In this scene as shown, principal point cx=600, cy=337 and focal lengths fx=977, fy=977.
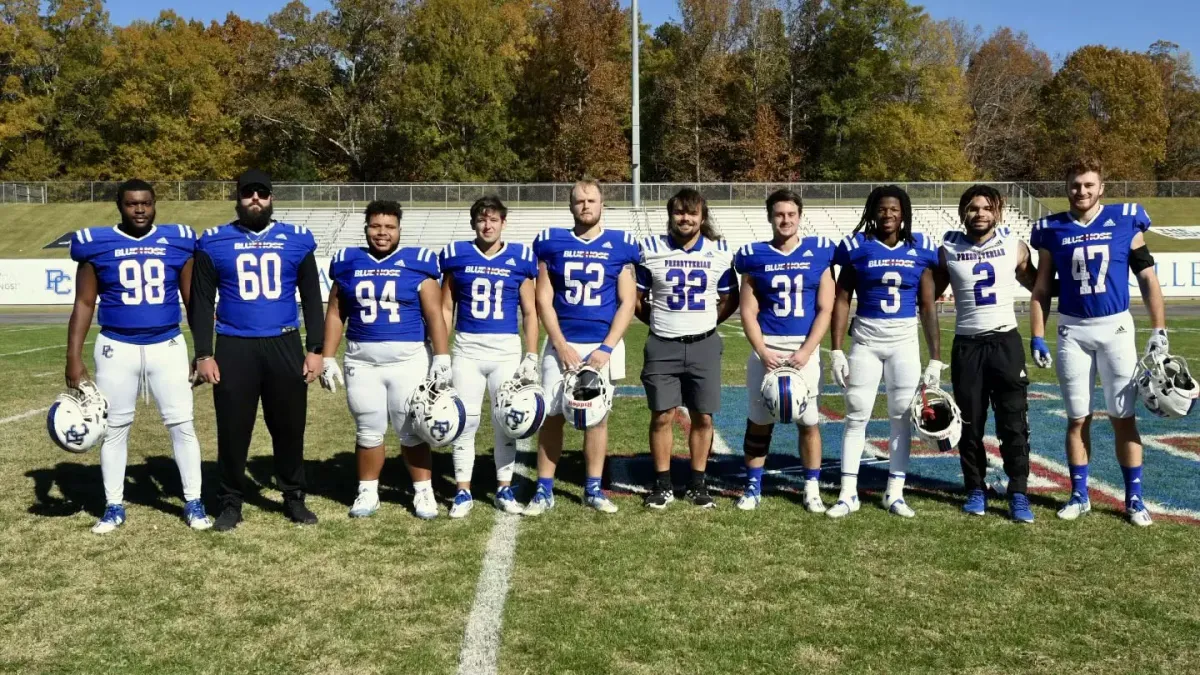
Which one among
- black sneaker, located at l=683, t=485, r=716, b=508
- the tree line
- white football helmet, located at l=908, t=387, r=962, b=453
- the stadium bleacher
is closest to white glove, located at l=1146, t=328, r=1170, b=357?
white football helmet, located at l=908, t=387, r=962, b=453

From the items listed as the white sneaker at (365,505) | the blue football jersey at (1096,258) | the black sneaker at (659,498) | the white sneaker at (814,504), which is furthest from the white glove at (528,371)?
the blue football jersey at (1096,258)

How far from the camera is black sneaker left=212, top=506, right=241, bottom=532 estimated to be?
5012 millimetres

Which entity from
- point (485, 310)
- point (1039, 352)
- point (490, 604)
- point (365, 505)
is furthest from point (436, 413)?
point (1039, 352)

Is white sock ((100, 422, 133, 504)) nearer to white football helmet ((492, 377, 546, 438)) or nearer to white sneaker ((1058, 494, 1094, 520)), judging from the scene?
white football helmet ((492, 377, 546, 438))

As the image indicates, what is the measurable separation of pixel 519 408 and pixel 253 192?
Answer: 1.76 metres

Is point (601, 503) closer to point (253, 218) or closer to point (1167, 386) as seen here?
point (253, 218)

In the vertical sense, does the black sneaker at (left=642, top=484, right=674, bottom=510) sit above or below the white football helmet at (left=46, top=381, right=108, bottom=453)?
below

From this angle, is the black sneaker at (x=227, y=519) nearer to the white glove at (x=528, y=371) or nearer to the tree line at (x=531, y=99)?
the white glove at (x=528, y=371)

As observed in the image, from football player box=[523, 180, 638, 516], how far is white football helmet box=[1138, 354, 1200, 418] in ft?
8.77

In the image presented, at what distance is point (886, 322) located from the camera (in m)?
5.15

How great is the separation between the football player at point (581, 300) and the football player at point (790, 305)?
0.67 meters

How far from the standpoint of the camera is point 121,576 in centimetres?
430

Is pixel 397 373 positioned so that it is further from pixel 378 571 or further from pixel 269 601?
pixel 269 601

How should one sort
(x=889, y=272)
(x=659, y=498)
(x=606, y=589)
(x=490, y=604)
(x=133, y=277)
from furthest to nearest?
1. (x=659, y=498)
2. (x=889, y=272)
3. (x=133, y=277)
4. (x=606, y=589)
5. (x=490, y=604)
